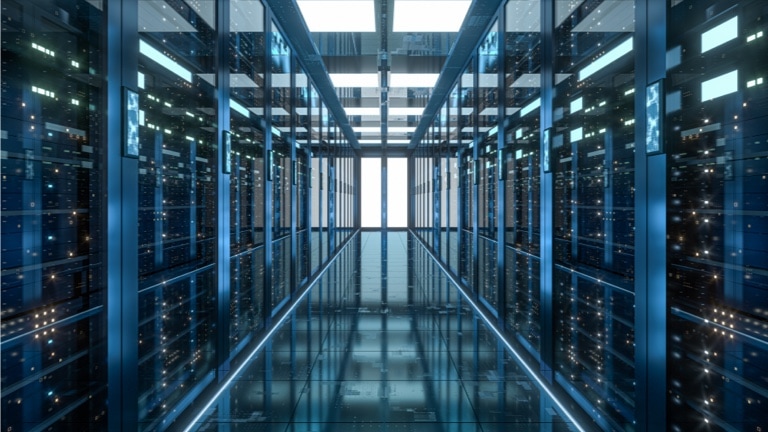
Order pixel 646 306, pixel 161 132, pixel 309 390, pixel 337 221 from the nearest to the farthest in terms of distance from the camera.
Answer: pixel 646 306 < pixel 309 390 < pixel 161 132 < pixel 337 221

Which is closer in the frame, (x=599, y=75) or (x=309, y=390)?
(x=309, y=390)

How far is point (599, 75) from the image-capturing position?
29.8 ft

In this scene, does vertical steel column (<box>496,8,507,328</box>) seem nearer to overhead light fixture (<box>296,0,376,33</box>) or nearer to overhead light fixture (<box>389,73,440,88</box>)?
overhead light fixture (<box>296,0,376,33</box>)

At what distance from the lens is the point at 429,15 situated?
209 inches

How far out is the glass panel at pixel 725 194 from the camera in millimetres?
4004

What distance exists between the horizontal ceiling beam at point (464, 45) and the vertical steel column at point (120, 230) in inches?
153

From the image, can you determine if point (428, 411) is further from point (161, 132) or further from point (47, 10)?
point (161, 132)

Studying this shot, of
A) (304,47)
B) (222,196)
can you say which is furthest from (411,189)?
(222,196)

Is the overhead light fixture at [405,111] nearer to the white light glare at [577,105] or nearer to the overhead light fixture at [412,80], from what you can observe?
the overhead light fixture at [412,80]

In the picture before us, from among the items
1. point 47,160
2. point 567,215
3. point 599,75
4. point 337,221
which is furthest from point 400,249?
point 47,160

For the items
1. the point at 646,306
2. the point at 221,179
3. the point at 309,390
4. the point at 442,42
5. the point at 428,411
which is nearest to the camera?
the point at 646,306

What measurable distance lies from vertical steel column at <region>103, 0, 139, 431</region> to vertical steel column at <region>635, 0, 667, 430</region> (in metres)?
2.35

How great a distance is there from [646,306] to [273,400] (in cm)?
228

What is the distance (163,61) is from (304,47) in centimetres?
335
